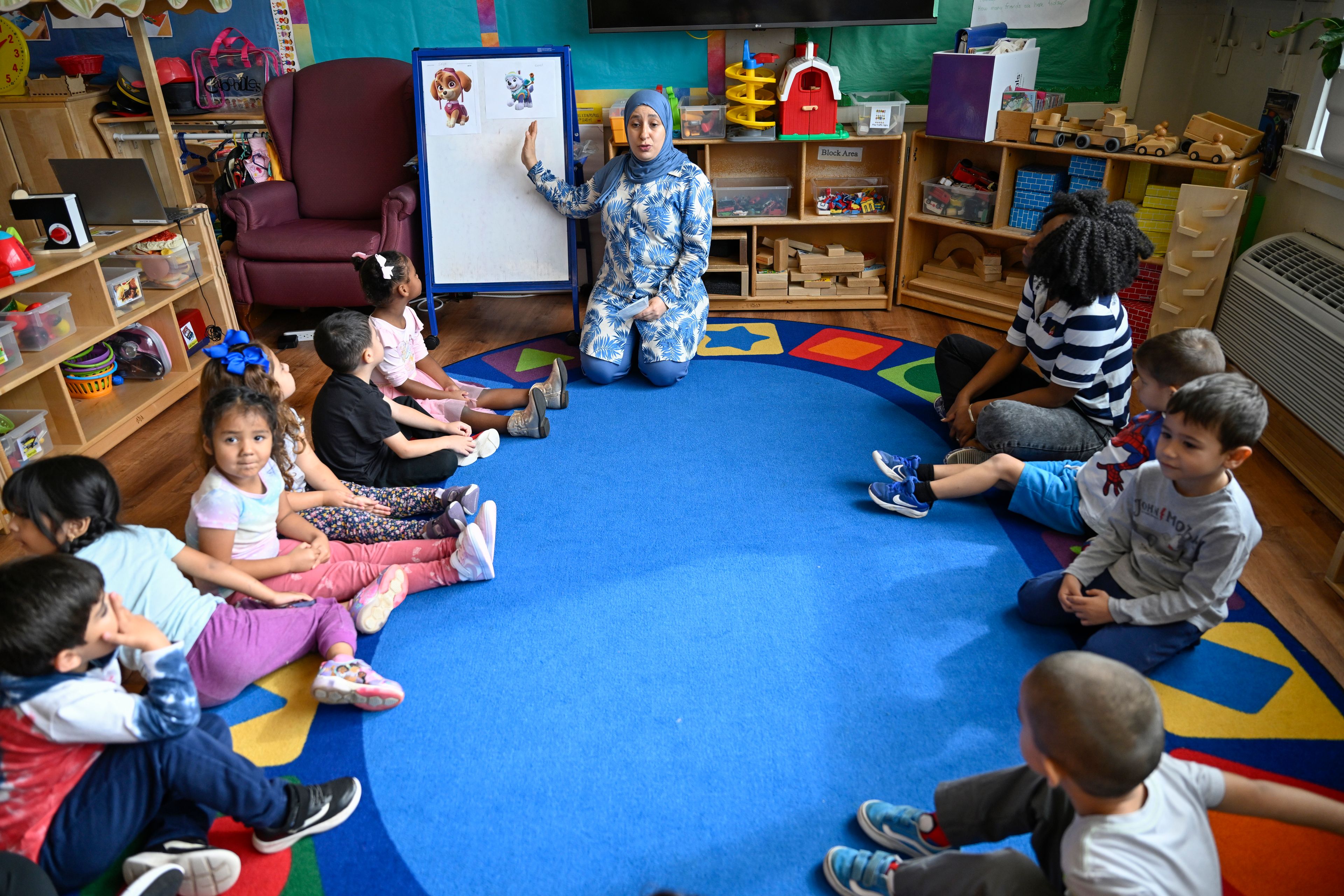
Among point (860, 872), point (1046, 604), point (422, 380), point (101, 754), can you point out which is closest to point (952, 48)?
point (422, 380)

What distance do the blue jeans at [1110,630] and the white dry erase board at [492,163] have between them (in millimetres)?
2484

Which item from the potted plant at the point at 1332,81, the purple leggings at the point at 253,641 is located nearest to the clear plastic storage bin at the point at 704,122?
the potted plant at the point at 1332,81

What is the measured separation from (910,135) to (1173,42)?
116 cm

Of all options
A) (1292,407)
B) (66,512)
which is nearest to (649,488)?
(66,512)

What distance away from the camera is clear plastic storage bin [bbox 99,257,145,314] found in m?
3.19

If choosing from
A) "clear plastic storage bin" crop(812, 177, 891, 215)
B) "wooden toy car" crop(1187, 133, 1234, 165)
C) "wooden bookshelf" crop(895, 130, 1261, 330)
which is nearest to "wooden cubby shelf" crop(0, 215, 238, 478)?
"clear plastic storage bin" crop(812, 177, 891, 215)

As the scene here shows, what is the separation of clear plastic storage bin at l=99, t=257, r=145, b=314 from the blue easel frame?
3.66 feet

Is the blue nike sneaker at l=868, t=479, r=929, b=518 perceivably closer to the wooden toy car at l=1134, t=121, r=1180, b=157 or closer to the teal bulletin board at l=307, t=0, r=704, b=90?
the wooden toy car at l=1134, t=121, r=1180, b=157

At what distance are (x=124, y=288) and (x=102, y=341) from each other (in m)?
0.22

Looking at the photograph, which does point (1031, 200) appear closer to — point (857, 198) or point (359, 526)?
→ point (857, 198)

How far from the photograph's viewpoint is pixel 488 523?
7.57 feet

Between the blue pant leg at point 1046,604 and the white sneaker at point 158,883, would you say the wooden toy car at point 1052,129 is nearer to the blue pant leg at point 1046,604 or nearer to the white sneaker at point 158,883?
the blue pant leg at point 1046,604

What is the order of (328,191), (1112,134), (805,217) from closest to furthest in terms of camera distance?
(1112,134) → (805,217) → (328,191)

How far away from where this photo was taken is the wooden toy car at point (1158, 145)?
10.8 ft
